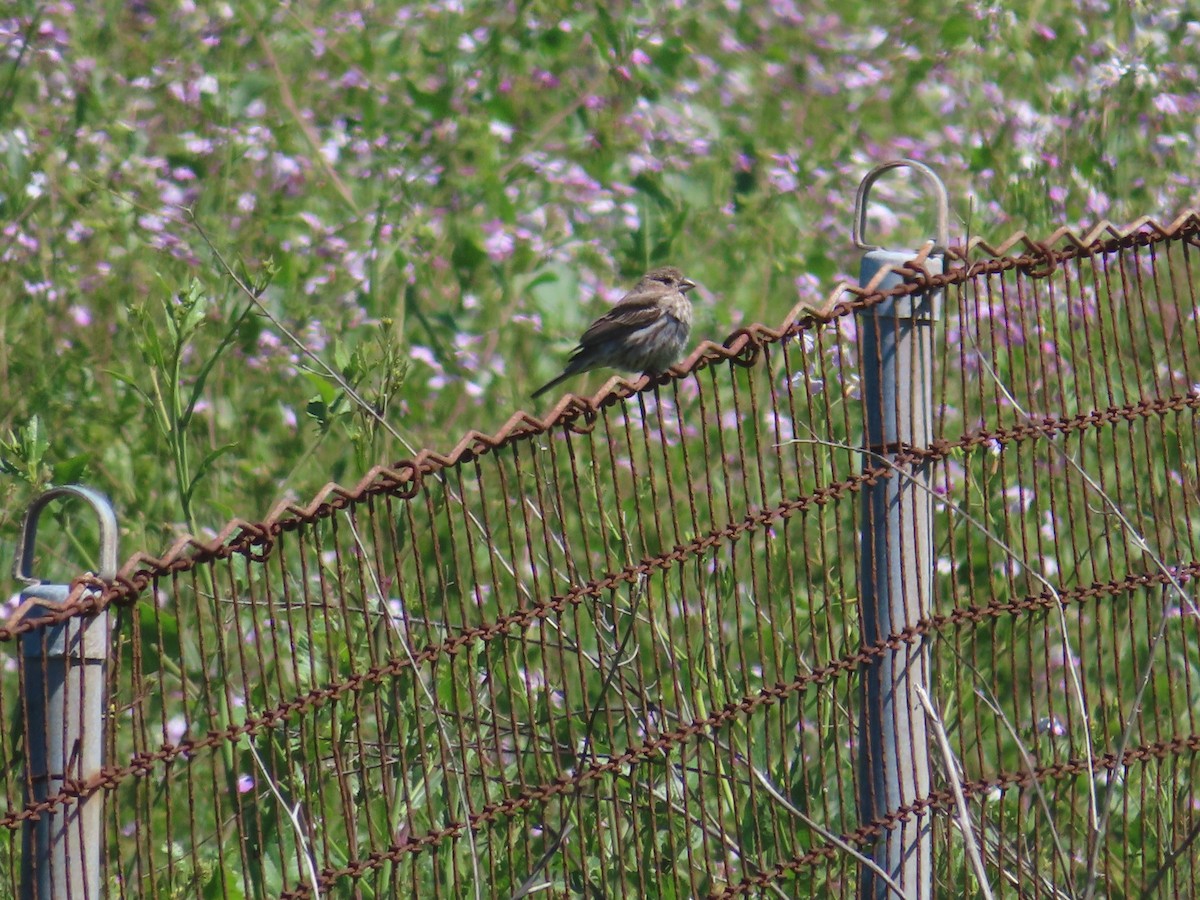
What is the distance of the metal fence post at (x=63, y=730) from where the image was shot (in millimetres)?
2367

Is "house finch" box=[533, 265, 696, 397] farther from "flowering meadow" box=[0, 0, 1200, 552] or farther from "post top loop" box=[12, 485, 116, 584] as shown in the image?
"post top loop" box=[12, 485, 116, 584]

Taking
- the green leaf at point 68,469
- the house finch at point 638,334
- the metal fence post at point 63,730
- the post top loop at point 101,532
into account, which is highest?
the house finch at point 638,334

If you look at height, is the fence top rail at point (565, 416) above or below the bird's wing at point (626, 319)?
below

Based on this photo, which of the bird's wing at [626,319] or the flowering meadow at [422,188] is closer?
the flowering meadow at [422,188]

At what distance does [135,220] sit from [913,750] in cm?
403

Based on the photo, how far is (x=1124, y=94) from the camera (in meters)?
5.97

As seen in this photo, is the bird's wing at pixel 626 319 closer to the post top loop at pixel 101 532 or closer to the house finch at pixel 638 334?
the house finch at pixel 638 334

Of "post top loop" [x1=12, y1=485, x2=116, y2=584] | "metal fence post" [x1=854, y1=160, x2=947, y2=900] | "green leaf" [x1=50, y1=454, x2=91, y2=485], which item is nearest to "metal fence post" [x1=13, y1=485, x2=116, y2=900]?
"post top loop" [x1=12, y1=485, x2=116, y2=584]

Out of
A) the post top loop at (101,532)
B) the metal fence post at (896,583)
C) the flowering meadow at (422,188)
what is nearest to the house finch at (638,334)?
the flowering meadow at (422,188)

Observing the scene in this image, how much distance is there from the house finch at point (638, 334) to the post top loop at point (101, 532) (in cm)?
336

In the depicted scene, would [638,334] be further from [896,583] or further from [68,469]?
[896,583]

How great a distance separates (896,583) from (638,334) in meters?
2.84

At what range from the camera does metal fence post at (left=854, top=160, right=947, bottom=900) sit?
300 cm

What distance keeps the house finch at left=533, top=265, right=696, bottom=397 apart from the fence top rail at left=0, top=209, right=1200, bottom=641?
2517 millimetres
